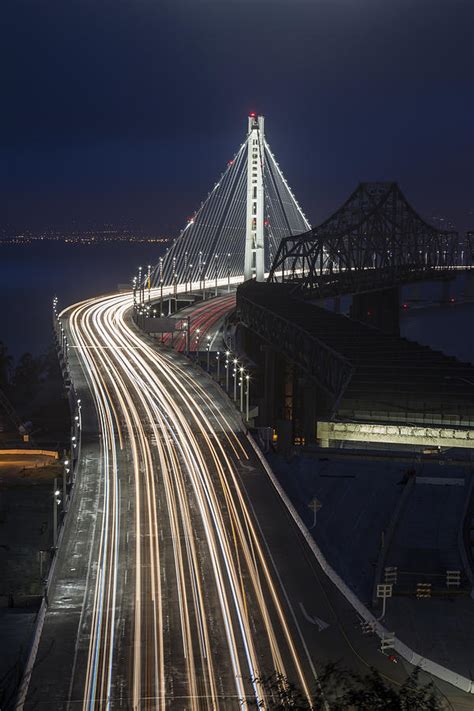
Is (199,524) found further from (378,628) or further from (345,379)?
(345,379)

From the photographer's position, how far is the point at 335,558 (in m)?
30.0

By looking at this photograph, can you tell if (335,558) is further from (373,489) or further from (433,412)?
(433,412)

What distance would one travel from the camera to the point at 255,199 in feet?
381

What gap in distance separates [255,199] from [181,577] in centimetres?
9129

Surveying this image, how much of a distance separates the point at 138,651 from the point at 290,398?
52.6 metres

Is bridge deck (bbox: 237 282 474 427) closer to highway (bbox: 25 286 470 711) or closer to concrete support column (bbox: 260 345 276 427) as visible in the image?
concrete support column (bbox: 260 345 276 427)

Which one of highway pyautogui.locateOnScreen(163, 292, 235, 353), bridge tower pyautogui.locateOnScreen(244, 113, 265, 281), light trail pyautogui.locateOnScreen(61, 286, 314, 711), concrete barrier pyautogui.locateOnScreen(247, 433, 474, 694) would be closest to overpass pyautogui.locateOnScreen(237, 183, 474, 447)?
highway pyautogui.locateOnScreen(163, 292, 235, 353)

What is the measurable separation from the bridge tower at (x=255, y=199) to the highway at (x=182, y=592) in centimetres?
7068

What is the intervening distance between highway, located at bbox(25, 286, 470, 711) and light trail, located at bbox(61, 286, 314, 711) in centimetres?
5

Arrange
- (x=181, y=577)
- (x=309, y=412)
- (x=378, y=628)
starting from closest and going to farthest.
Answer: (x=378, y=628) → (x=181, y=577) → (x=309, y=412)

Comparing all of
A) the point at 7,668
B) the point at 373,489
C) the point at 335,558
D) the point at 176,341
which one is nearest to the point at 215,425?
the point at 373,489

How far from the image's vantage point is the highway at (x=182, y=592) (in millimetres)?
21906

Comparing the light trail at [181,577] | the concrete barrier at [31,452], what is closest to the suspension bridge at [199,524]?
the light trail at [181,577]

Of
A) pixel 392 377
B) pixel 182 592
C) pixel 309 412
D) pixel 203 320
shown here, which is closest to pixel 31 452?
pixel 309 412
